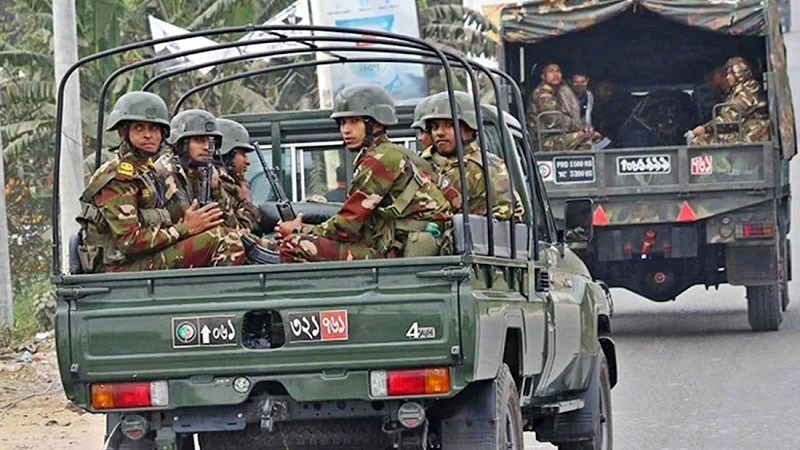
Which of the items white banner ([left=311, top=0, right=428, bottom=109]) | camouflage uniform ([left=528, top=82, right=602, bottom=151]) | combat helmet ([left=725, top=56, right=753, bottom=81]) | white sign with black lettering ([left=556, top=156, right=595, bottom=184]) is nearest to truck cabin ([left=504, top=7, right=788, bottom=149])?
combat helmet ([left=725, top=56, right=753, bottom=81])

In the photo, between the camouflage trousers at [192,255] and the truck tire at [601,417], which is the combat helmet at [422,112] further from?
the truck tire at [601,417]

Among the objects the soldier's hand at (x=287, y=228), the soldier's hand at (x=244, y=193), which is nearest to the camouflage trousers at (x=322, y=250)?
the soldier's hand at (x=287, y=228)

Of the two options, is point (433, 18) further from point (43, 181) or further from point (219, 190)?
point (219, 190)

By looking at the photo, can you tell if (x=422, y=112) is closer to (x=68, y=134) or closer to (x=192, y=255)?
(x=192, y=255)

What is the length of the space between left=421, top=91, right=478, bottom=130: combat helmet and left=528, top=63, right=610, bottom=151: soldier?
8628 millimetres

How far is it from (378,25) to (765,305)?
5.00 m

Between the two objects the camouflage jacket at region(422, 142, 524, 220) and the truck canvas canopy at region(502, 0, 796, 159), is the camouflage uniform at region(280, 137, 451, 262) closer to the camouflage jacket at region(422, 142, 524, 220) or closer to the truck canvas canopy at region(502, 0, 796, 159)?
the camouflage jacket at region(422, 142, 524, 220)

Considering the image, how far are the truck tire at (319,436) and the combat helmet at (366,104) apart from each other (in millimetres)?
1212

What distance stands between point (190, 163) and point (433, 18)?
65.2 ft

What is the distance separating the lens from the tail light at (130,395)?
6.73 m

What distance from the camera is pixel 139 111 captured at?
24.5 feet

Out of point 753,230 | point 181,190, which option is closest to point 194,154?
point 181,190

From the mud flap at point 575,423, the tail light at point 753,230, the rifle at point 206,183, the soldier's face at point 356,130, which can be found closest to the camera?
the soldier's face at point 356,130

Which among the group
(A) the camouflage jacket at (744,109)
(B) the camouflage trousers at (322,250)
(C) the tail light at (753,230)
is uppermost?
(A) the camouflage jacket at (744,109)
